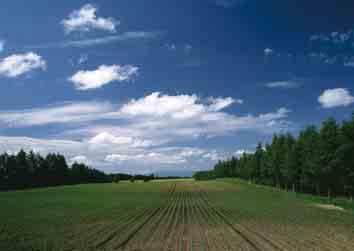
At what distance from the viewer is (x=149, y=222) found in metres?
26.7

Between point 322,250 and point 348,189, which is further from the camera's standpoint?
point 348,189

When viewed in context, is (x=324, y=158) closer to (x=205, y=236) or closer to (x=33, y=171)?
(x=205, y=236)

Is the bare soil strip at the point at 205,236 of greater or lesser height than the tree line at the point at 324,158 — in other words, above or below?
below

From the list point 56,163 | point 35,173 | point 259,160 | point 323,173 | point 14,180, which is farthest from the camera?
point 56,163

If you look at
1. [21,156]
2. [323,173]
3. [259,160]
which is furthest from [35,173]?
[323,173]

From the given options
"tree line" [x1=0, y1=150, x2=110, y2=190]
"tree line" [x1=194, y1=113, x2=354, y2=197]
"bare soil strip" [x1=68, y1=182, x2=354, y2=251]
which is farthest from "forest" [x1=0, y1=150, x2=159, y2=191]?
"bare soil strip" [x1=68, y1=182, x2=354, y2=251]

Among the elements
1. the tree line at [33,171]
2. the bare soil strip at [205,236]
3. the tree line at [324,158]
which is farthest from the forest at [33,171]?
the bare soil strip at [205,236]

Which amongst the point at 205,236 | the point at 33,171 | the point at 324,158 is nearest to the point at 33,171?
the point at 33,171

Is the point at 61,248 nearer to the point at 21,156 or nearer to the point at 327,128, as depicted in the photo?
the point at 327,128

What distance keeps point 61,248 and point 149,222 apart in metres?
10.7

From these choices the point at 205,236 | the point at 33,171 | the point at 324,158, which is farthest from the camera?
the point at 33,171

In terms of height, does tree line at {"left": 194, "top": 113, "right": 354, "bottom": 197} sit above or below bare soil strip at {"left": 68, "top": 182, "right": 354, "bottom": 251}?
above

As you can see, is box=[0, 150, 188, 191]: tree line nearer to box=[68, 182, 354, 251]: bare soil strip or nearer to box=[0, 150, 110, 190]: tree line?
box=[0, 150, 110, 190]: tree line

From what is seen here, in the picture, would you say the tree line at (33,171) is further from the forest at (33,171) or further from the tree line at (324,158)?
the tree line at (324,158)
